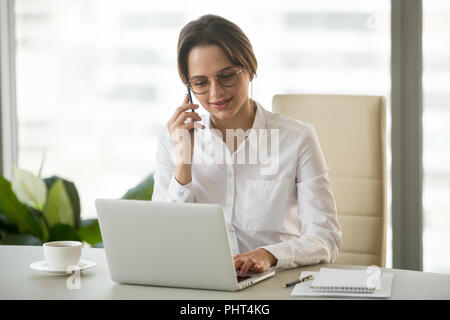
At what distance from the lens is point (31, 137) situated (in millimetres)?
3588

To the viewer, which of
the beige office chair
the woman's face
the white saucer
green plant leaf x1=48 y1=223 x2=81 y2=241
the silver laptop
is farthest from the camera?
green plant leaf x1=48 y1=223 x2=81 y2=241

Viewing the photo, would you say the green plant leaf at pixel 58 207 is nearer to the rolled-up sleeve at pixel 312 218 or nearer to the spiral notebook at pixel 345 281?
the rolled-up sleeve at pixel 312 218

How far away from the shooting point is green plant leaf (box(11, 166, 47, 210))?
2742 millimetres

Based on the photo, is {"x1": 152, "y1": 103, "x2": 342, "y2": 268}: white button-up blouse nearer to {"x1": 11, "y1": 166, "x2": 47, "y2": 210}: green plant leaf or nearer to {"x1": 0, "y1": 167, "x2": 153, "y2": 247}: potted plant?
{"x1": 0, "y1": 167, "x2": 153, "y2": 247}: potted plant

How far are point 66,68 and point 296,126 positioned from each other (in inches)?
77.0

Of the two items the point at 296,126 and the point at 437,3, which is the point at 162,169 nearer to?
the point at 296,126

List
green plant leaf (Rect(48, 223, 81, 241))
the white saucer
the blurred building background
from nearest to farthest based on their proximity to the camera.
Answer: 1. the white saucer
2. green plant leaf (Rect(48, 223, 81, 241))
3. the blurred building background

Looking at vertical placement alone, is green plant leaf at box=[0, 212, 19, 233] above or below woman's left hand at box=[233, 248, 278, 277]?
below

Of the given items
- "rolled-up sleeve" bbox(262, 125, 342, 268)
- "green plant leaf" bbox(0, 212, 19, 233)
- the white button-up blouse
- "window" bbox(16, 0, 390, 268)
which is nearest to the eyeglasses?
the white button-up blouse

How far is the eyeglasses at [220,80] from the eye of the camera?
6.09 ft

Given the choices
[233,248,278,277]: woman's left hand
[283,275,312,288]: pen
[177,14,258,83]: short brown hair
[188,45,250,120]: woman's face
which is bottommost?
[283,275,312,288]: pen

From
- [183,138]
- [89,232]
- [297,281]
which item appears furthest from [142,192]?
[297,281]

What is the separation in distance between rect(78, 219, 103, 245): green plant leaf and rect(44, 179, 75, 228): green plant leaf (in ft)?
0.31

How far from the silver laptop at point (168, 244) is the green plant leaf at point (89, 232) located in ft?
5.16
